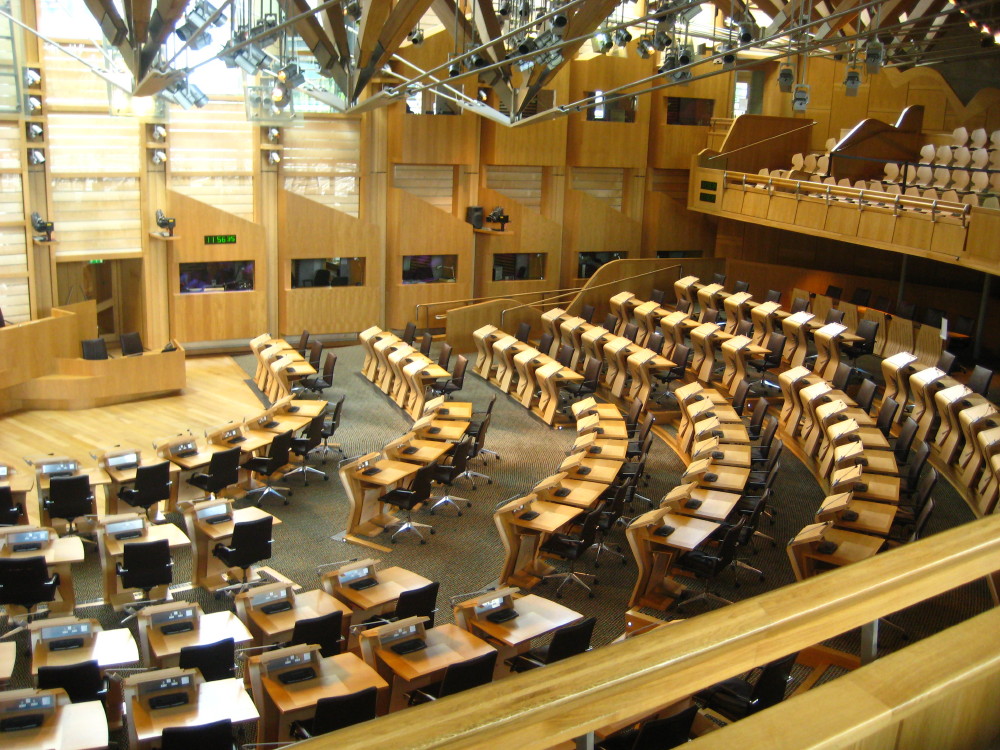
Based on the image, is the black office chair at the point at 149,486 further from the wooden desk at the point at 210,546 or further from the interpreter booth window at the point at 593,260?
the interpreter booth window at the point at 593,260

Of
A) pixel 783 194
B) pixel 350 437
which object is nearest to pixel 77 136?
pixel 350 437

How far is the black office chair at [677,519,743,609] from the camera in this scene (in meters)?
8.55

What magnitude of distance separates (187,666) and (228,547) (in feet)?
8.70

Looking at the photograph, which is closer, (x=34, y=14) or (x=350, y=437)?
(x=350, y=437)

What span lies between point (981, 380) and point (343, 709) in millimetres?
9058

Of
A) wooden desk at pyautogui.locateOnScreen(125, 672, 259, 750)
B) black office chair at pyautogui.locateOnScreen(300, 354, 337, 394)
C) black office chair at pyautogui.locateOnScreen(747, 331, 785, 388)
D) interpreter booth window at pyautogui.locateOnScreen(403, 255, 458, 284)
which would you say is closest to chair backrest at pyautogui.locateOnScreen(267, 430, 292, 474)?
black office chair at pyautogui.locateOnScreen(300, 354, 337, 394)

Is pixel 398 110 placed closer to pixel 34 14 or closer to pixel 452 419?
pixel 34 14

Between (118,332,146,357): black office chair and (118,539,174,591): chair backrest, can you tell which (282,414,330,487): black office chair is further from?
(118,332,146,357): black office chair

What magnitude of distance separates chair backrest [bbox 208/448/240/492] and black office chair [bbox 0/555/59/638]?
257 centimetres

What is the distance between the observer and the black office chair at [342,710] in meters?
5.73

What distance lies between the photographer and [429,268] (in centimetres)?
1986

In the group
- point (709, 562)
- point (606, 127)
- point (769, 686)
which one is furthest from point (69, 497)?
point (606, 127)

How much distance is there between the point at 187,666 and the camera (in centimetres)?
651

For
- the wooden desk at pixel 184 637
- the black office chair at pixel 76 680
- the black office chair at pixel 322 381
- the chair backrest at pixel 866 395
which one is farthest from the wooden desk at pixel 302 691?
the black office chair at pixel 322 381
